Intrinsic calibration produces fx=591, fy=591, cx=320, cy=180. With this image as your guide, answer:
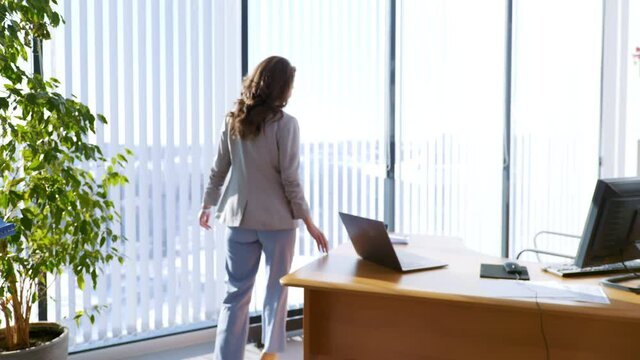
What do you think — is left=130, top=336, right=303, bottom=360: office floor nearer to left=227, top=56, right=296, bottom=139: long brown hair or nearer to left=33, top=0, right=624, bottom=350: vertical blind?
left=33, top=0, right=624, bottom=350: vertical blind

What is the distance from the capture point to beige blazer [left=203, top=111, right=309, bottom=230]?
2807 mm

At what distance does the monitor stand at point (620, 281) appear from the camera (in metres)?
2.05

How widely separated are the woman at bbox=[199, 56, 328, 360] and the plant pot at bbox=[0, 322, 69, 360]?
2.34ft

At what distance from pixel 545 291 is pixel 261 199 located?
135 cm

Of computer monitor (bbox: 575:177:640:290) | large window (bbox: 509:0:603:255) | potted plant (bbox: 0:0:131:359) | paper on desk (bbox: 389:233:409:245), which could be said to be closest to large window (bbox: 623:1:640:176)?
large window (bbox: 509:0:603:255)

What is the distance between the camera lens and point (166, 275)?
346 cm

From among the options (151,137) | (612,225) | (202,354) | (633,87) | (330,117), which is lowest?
(202,354)

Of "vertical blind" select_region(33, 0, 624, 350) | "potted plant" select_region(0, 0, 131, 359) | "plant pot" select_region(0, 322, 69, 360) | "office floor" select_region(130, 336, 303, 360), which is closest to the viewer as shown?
"potted plant" select_region(0, 0, 131, 359)

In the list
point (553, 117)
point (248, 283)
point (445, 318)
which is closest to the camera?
point (445, 318)

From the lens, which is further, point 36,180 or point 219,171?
point 219,171

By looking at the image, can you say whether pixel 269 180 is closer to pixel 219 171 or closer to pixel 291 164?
pixel 291 164

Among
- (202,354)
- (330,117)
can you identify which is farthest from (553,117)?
(202,354)

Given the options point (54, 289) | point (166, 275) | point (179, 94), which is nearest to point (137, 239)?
point (166, 275)

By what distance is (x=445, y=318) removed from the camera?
2174 millimetres
